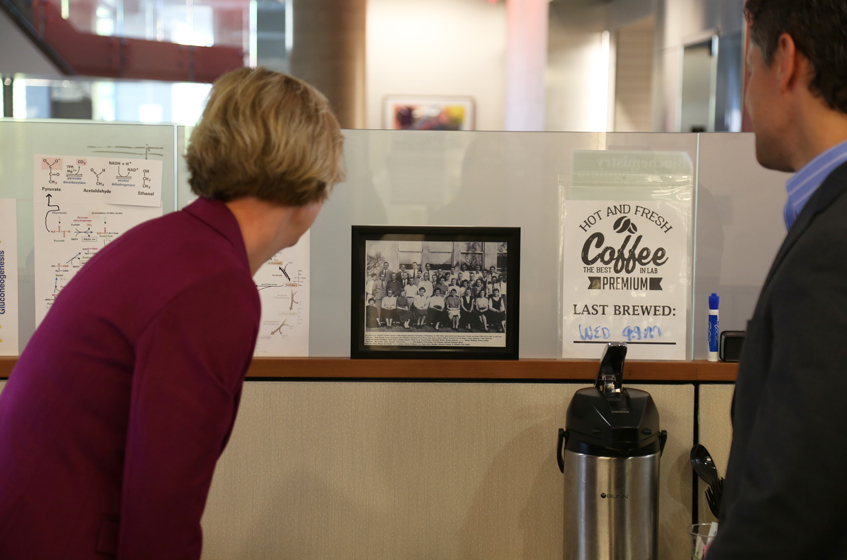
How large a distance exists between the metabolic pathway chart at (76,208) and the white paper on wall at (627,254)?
147 centimetres

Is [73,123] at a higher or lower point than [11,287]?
higher

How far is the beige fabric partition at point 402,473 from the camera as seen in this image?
85.8 inches

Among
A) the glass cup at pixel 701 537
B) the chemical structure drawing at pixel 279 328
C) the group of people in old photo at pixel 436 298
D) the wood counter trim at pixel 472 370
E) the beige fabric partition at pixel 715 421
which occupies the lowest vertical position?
the glass cup at pixel 701 537

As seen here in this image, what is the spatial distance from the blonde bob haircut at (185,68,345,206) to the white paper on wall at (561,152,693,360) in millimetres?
1331

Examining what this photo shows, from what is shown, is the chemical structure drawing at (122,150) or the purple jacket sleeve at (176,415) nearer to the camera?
the purple jacket sleeve at (176,415)

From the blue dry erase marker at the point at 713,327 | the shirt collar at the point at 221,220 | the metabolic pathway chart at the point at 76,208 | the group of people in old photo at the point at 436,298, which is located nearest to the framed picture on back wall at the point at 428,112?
the group of people in old photo at the point at 436,298

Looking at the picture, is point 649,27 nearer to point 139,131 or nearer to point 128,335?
point 139,131

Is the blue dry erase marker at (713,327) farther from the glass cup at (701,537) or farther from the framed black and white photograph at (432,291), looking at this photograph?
the framed black and white photograph at (432,291)

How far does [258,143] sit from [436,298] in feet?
4.11

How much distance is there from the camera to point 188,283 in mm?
871

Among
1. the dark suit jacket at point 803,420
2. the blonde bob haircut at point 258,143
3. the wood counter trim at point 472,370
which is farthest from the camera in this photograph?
the wood counter trim at point 472,370

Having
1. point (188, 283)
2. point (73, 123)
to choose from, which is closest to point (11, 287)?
point (73, 123)

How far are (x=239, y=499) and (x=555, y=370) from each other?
1131 mm

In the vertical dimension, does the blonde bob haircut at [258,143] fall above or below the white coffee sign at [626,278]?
above
